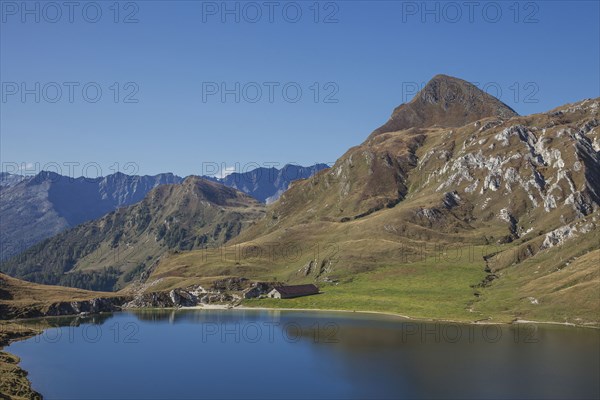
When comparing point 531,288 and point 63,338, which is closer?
point 63,338

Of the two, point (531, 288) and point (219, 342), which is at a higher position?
point (531, 288)

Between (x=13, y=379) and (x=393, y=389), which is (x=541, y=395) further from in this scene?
(x=13, y=379)

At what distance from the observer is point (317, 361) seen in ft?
377

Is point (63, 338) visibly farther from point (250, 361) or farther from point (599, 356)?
point (599, 356)

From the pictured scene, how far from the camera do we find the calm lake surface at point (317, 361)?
92.9 meters

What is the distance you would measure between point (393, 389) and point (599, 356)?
48.8 meters

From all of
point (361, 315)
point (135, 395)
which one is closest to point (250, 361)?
point (135, 395)

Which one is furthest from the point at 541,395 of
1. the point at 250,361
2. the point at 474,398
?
the point at 250,361

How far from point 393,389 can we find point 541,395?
76.0 ft

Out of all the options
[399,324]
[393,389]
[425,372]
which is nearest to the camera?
[393,389]

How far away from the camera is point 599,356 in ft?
362

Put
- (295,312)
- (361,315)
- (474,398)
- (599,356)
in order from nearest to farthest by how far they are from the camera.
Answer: (474,398), (599,356), (361,315), (295,312)

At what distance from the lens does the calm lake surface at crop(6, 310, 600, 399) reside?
92.9m

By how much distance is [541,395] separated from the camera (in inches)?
3403
